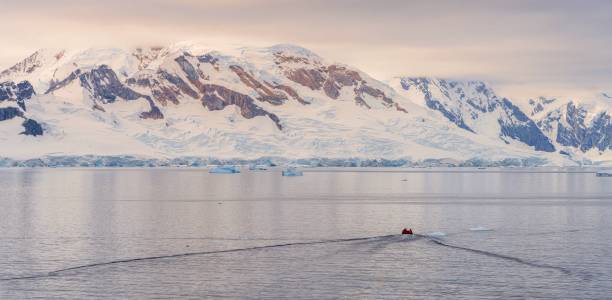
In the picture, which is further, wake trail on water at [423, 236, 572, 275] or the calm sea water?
wake trail on water at [423, 236, 572, 275]

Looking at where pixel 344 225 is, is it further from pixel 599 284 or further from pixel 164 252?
pixel 599 284

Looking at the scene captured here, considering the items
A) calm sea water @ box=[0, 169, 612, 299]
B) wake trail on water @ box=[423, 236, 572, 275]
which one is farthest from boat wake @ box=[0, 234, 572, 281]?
calm sea water @ box=[0, 169, 612, 299]

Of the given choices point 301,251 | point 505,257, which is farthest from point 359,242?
point 505,257

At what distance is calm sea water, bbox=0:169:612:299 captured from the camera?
4650cm

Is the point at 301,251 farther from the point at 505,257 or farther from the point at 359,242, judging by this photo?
the point at 505,257

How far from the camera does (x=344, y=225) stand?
3142 inches

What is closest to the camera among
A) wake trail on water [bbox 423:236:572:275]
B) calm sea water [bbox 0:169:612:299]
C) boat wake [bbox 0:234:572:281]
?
calm sea water [bbox 0:169:612:299]

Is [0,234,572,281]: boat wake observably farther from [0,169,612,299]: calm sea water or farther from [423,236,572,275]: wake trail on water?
[0,169,612,299]: calm sea water

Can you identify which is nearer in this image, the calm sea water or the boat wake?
the calm sea water

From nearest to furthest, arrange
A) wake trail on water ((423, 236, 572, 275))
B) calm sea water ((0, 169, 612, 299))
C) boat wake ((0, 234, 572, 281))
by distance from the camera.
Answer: calm sea water ((0, 169, 612, 299)) → boat wake ((0, 234, 572, 281)) → wake trail on water ((423, 236, 572, 275))

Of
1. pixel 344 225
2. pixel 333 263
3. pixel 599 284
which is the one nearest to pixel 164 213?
pixel 344 225

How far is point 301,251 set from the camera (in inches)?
2382

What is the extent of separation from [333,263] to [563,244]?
19702 mm

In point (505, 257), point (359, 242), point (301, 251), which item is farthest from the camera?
point (359, 242)
